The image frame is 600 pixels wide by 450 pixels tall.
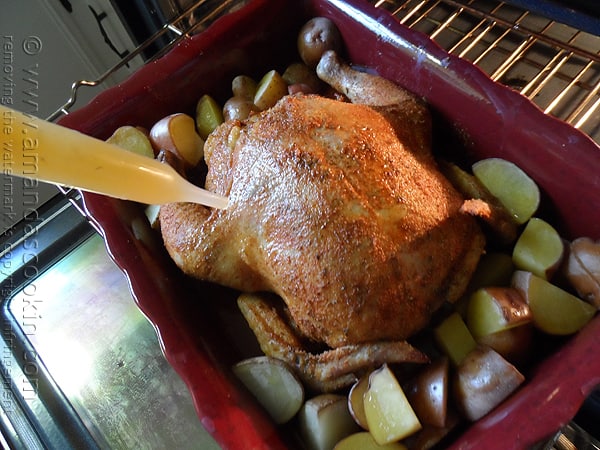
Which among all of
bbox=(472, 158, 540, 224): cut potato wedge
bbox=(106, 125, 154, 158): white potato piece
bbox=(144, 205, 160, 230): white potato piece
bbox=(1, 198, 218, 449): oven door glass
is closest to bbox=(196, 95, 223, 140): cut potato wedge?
bbox=(106, 125, 154, 158): white potato piece

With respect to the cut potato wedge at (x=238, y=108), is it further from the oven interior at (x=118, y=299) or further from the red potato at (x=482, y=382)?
the red potato at (x=482, y=382)

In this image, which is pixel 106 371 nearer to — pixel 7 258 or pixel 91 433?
pixel 91 433

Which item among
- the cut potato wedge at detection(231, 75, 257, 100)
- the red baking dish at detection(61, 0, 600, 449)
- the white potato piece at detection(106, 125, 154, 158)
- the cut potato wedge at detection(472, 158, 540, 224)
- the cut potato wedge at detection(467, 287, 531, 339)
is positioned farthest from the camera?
the cut potato wedge at detection(231, 75, 257, 100)

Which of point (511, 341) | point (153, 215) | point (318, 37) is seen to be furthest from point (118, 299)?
point (511, 341)

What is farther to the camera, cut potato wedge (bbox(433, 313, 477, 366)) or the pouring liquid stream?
cut potato wedge (bbox(433, 313, 477, 366))

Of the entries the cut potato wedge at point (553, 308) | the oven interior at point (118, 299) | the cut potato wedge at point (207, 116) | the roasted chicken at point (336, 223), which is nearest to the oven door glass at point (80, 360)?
the oven interior at point (118, 299)

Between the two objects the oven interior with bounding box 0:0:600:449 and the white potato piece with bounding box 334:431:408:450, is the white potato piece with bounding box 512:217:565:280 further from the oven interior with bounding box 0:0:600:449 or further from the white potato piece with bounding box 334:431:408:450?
the white potato piece with bounding box 334:431:408:450

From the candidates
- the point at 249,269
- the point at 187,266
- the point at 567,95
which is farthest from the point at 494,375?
the point at 567,95
